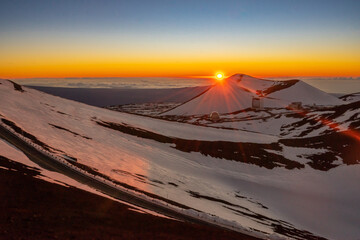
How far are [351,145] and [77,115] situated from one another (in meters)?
77.9

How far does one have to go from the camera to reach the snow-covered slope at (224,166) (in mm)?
43703

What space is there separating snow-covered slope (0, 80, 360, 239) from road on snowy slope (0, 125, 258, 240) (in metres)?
3.69

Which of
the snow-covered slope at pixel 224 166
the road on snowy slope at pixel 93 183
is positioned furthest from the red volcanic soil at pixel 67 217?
the snow-covered slope at pixel 224 166

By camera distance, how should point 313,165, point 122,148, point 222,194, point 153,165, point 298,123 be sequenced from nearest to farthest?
1. point 222,194
2. point 153,165
3. point 122,148
4. point 313,165
5. point 298,123

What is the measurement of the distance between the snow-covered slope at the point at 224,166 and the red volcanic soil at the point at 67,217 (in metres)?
12.1

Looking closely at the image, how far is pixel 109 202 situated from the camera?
83.8 ft

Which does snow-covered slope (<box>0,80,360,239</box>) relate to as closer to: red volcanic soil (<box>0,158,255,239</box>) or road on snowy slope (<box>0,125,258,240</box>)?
road on snowy slope (<box>0,125,258,240</box>)

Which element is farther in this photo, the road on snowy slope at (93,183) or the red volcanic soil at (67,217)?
the road on snowy slope at (93,183)

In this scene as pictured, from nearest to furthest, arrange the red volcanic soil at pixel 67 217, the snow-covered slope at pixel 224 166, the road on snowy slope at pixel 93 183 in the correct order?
the red volcanic soil at pixel 67 217, the road on snowy slope at pixel 93 183, the snow-covered slope at pixel 224 166

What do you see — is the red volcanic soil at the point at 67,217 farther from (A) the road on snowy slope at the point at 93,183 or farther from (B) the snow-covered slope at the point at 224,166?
(B) the snow-covered slope at the point at 224,166

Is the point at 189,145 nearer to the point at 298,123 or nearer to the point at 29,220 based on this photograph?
the point at 29,220

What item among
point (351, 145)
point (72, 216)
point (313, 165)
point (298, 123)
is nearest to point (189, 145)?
point (313, 165)

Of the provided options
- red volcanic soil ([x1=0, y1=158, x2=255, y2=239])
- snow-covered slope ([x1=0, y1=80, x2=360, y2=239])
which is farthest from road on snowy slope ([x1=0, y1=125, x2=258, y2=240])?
red volcanic soil ([x1=0, y1=158, x2=255, y2=239])

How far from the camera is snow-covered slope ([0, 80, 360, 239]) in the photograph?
1721 inches
